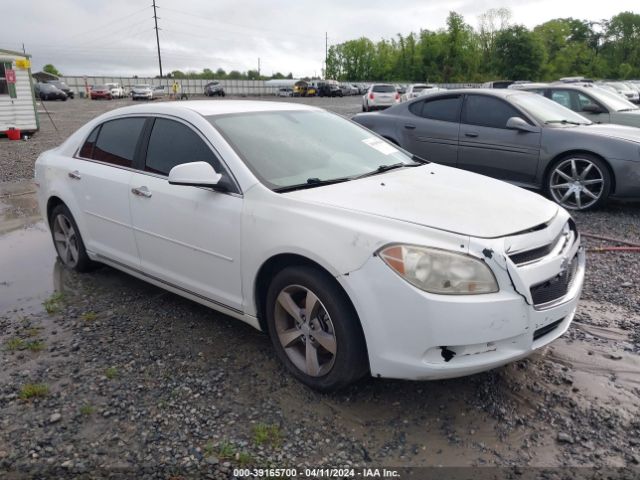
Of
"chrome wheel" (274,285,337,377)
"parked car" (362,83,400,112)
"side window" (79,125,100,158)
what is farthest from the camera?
"parked car" (362,83,400,112)

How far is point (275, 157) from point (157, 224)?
99cm

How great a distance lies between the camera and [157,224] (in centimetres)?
386

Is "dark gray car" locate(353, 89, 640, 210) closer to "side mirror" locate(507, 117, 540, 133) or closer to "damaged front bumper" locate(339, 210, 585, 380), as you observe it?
"side mirror" locate(507, 117, 540, 133)

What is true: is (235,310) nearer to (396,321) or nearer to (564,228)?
(396,321)

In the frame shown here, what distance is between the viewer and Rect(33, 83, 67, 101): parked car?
4786cm

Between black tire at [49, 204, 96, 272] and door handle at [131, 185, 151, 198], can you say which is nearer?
door handle at [131, 185, 151, 198]

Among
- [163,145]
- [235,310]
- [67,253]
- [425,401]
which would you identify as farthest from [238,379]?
[67,253]

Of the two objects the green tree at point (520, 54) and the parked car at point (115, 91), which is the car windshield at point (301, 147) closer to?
the parked car at point (115, 91)

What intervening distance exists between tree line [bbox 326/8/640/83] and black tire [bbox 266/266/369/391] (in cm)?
7628

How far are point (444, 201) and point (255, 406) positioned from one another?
1538mm

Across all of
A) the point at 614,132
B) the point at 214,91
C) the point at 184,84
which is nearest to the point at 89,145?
the point at 614,132

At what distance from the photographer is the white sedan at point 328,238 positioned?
2.62 m

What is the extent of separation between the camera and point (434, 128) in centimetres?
795

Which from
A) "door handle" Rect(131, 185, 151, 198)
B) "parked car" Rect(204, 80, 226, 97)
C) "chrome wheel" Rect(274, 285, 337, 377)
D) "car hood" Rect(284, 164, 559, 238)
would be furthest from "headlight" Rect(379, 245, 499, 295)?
"parked car" Rect(204, 80, 226, 97)
